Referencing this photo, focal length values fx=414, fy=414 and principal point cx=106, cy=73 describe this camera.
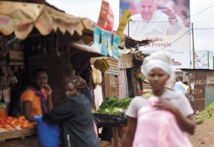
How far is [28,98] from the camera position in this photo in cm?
560

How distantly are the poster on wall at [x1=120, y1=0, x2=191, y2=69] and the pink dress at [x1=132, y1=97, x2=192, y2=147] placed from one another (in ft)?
108

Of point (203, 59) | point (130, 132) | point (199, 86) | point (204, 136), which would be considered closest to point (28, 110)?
point (130, 132)

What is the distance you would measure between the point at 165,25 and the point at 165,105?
34.4 m

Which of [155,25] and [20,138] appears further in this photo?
[155,25]

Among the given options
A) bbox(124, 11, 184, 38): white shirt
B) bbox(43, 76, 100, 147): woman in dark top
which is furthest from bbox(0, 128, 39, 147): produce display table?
bbox(124, 11, 184, 38): white shirt

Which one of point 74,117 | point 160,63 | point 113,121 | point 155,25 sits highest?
point 155,25

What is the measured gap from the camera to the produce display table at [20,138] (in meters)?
5.09

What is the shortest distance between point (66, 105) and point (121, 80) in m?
11.5

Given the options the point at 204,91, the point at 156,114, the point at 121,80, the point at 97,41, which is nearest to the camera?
the point at 156,114

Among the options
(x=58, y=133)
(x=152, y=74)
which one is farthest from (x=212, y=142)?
(x=152, y=74)

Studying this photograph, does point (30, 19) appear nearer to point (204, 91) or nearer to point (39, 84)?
point (39, 84)

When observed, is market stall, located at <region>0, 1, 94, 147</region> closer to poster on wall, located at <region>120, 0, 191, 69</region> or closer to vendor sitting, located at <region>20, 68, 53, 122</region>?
vendor sitting, located at <region>20, 68, 53, 122</region>

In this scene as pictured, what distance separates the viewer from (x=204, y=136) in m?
11.4

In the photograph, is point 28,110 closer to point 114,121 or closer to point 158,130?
point 114,121
